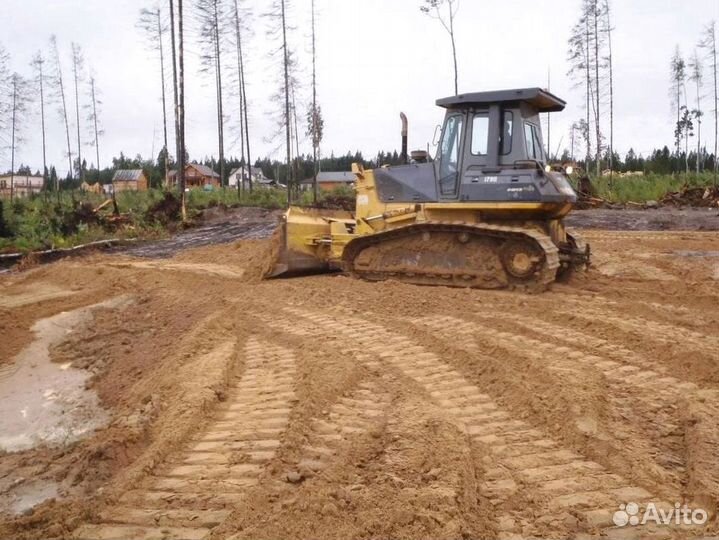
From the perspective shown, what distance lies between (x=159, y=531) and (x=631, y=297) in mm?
7132

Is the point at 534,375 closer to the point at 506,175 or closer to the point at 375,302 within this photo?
the point at 375,302

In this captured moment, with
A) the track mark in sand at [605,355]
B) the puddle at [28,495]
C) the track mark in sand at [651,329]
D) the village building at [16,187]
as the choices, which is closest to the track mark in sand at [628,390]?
the track mark in sand at [605,355]

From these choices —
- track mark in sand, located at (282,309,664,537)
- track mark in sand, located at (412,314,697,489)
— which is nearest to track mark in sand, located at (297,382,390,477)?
track mark in sand, located at (282,309,664,537)

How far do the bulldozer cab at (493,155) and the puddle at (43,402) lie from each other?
17.9 ft

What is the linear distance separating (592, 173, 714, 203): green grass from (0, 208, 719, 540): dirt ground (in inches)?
726

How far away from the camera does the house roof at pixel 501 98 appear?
31.0ft

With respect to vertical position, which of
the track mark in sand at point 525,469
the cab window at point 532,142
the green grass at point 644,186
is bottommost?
the track mark in sand at point 525,469

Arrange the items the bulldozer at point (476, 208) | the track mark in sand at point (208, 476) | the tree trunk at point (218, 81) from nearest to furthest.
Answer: the track mark in sand at point (208, 476)
the bulldozer at point (476, 208)
the tree trunk at point (218, 81)

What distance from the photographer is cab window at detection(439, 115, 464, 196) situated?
9922 millimetres

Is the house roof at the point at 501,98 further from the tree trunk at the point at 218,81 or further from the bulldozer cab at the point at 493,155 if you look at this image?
the tree trunk at the point at 218,81

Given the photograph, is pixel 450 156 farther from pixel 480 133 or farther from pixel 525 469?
pixel 525 469

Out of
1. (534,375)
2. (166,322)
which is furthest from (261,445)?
(166,322)

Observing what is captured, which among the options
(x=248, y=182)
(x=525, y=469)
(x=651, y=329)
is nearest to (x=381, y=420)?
(x=525, y=469)

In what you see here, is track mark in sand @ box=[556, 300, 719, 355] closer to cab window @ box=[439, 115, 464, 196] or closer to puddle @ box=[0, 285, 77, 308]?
cab window @ box=[439, 115, 464, 196]
